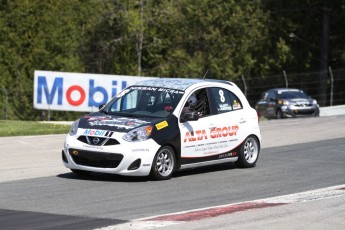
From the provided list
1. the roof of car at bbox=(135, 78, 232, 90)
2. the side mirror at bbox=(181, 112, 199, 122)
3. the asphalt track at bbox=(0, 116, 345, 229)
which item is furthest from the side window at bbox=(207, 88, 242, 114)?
the asphalt track at bbox=(0, 116, 345, 229)

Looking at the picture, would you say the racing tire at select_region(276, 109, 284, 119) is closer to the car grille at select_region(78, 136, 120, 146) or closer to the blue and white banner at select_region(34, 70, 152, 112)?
the blue and white banner at select_region(34, 70, 152, 112)

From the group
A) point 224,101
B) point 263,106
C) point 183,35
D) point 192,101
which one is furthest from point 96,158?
point 183,35

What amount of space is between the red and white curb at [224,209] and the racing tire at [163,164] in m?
2.27

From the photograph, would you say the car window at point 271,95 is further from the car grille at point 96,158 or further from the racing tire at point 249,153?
the car grille at point 96,158

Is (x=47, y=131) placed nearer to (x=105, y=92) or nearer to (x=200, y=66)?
(x=105, y=92)

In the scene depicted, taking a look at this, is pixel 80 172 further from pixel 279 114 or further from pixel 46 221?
pixel 279 114

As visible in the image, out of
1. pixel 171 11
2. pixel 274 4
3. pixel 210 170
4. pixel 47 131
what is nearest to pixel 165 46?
pixel 171 11

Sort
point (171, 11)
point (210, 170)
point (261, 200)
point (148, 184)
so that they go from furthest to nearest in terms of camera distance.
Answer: point (171, 11) < point (210, 170) < point (148, 184) < point (261, 200)

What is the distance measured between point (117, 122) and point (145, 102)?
3.28ft

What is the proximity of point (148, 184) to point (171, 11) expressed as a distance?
4154 cm

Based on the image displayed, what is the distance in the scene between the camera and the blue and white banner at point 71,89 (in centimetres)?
3153

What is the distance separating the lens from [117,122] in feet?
46.8

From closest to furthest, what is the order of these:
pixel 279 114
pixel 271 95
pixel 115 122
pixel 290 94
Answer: pixel 115 122
pixel 279 114
pixel 290 94
pixel 271 95

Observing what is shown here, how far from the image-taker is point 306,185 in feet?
47.3
